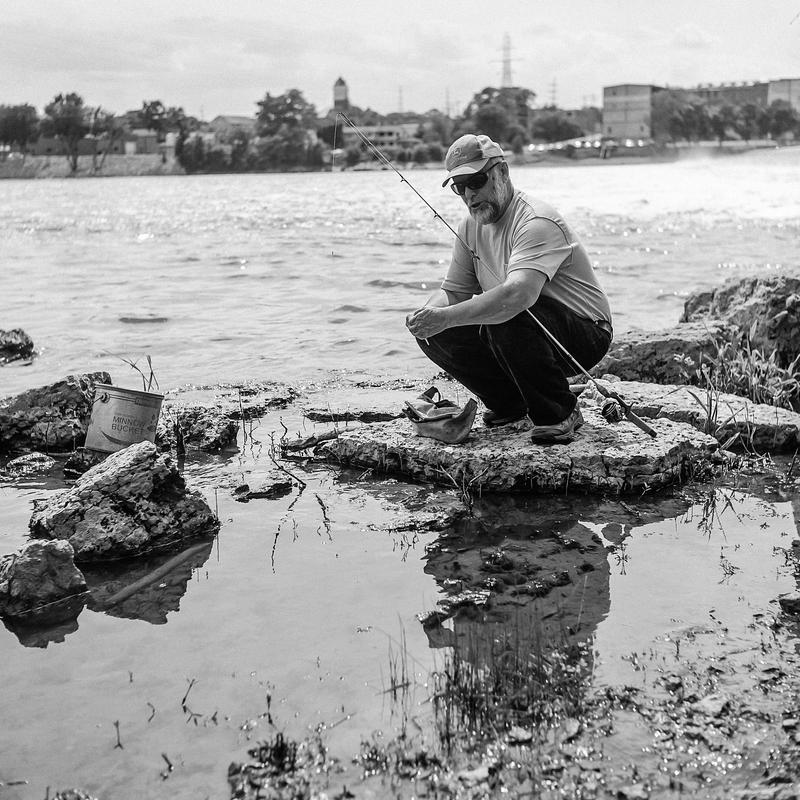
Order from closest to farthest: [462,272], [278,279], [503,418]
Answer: [462,272] < [503,418] < [278,279]

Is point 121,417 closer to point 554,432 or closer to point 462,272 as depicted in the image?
point 462,272

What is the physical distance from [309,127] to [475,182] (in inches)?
5503

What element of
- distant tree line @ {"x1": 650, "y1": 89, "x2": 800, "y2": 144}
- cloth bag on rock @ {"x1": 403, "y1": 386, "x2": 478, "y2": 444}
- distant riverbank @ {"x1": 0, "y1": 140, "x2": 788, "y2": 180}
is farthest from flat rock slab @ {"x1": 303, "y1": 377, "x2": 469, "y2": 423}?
distant tree line @ {"x1": 650, "y1": 89, "x2": 800, "y2": 144}

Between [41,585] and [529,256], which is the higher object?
[529,256]

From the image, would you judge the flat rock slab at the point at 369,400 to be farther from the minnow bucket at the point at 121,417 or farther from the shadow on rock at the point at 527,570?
the shadow on rock at the point at 527,570

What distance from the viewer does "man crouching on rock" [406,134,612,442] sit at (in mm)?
4711

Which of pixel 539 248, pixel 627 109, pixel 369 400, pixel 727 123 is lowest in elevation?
pixel 369 400

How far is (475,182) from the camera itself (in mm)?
4805

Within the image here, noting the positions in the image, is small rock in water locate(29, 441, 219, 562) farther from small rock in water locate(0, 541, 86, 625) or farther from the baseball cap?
the baseball cap

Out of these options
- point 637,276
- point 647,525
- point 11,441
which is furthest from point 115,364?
point 637,276

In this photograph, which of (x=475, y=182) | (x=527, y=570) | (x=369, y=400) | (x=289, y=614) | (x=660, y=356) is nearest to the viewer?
(x=289, y=614)

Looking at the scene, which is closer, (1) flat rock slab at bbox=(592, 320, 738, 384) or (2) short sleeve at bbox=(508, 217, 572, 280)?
(2) short sleeve at bbox=(508, 217, 572, 280)

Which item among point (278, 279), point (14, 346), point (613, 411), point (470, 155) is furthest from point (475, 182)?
point (278, 279)

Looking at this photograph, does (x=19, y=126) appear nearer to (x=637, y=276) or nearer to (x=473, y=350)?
(x=637, y=276)
